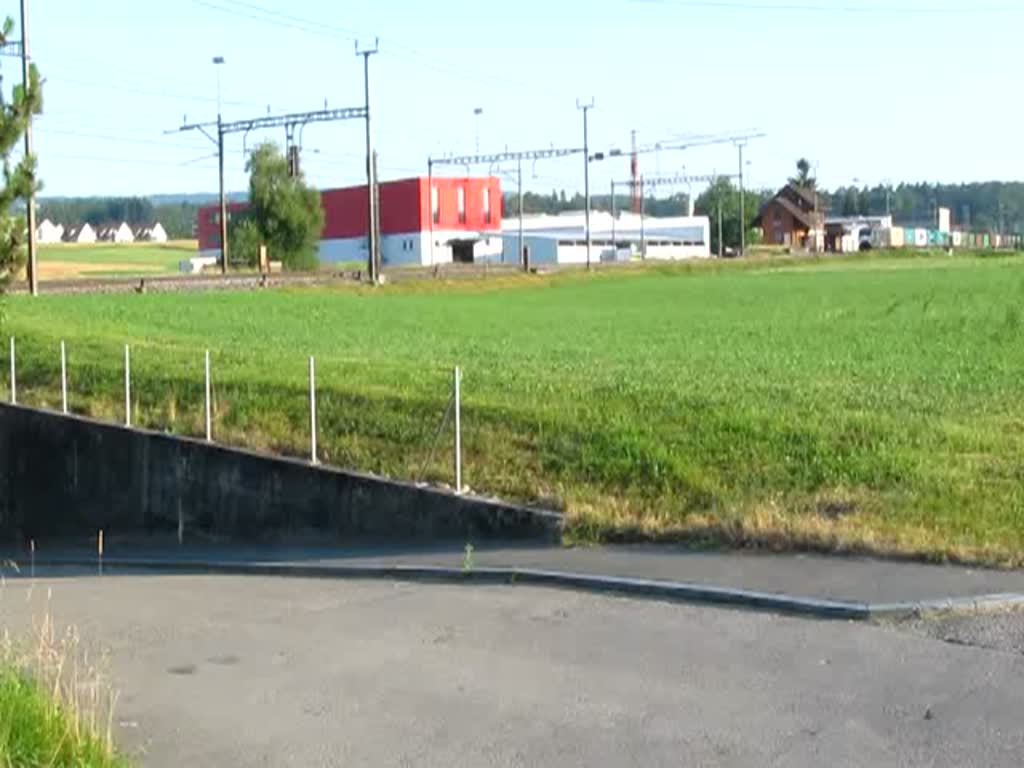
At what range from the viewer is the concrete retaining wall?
1545 cm

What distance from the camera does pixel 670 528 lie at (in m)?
13.3

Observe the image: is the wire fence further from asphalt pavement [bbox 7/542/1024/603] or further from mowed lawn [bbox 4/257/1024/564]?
asphalt pavement [bbox 7/542/1024/603]

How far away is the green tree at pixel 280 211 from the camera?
10894 cm

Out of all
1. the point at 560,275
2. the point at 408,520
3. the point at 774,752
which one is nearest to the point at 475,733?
the point at 774,752

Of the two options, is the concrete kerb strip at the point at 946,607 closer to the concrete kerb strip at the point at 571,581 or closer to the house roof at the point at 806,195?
the concrete kerb strip at the point at 571,581

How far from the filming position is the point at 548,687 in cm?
886

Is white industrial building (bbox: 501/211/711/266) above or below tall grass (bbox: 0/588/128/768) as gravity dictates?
above

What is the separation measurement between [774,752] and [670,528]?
592 cm

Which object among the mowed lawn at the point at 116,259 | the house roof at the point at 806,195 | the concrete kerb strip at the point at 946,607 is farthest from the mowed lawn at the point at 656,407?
the house roof at the point at 806,195

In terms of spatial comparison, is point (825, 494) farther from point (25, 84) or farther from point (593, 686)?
point (25, 84)

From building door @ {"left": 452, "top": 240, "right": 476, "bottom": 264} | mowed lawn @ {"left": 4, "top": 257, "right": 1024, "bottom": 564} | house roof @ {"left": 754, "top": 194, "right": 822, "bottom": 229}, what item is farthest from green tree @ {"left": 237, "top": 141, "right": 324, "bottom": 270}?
house roof @ {"left": 754, "top": 194, "right": 822, "bottom": 229}

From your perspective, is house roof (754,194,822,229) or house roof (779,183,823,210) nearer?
house roof (754,194,822,229)

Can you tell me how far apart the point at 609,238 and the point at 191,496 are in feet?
452

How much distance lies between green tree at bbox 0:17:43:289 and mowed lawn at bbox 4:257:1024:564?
514 centimetres
